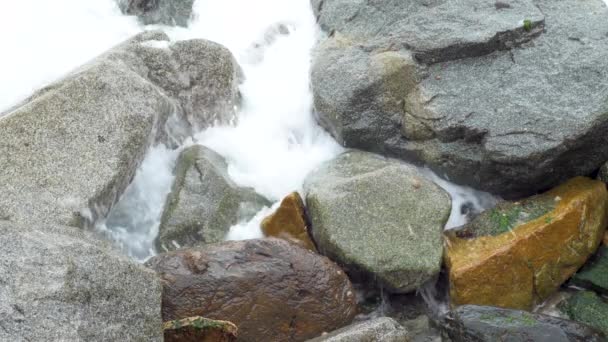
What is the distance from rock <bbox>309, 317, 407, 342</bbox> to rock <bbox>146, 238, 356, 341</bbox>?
16.3 inches

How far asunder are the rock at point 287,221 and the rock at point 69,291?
64.1 inches

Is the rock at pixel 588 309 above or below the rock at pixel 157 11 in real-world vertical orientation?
below

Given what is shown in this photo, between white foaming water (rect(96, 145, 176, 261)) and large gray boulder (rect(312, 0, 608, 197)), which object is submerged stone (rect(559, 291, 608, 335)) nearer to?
large gray boulder (rect(312, 0, 608, 197))

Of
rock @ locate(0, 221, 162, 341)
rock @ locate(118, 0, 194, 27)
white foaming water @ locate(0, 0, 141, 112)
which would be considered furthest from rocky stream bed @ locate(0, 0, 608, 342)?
rock @ locate(118, 0, 194, 27)

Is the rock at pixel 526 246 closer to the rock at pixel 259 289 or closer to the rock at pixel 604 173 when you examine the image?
the rock at pixel 604 173

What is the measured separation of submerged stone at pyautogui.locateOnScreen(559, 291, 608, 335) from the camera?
5.75 m

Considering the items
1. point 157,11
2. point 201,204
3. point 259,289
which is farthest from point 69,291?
point 157,11

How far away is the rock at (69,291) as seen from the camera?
4.00m

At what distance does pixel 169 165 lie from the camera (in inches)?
269

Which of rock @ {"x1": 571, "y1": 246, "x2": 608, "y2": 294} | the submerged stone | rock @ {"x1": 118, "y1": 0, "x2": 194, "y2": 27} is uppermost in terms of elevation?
rock @ {"x1": 118, "y1": 0, "x2": 194, "y2": 27}

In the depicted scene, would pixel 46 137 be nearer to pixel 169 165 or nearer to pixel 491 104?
pixel 169 165

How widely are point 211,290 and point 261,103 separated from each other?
316cm

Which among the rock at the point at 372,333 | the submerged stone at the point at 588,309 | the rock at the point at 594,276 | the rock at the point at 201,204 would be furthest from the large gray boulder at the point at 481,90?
the rock at the point at 372,333

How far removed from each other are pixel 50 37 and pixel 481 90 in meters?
5.02
